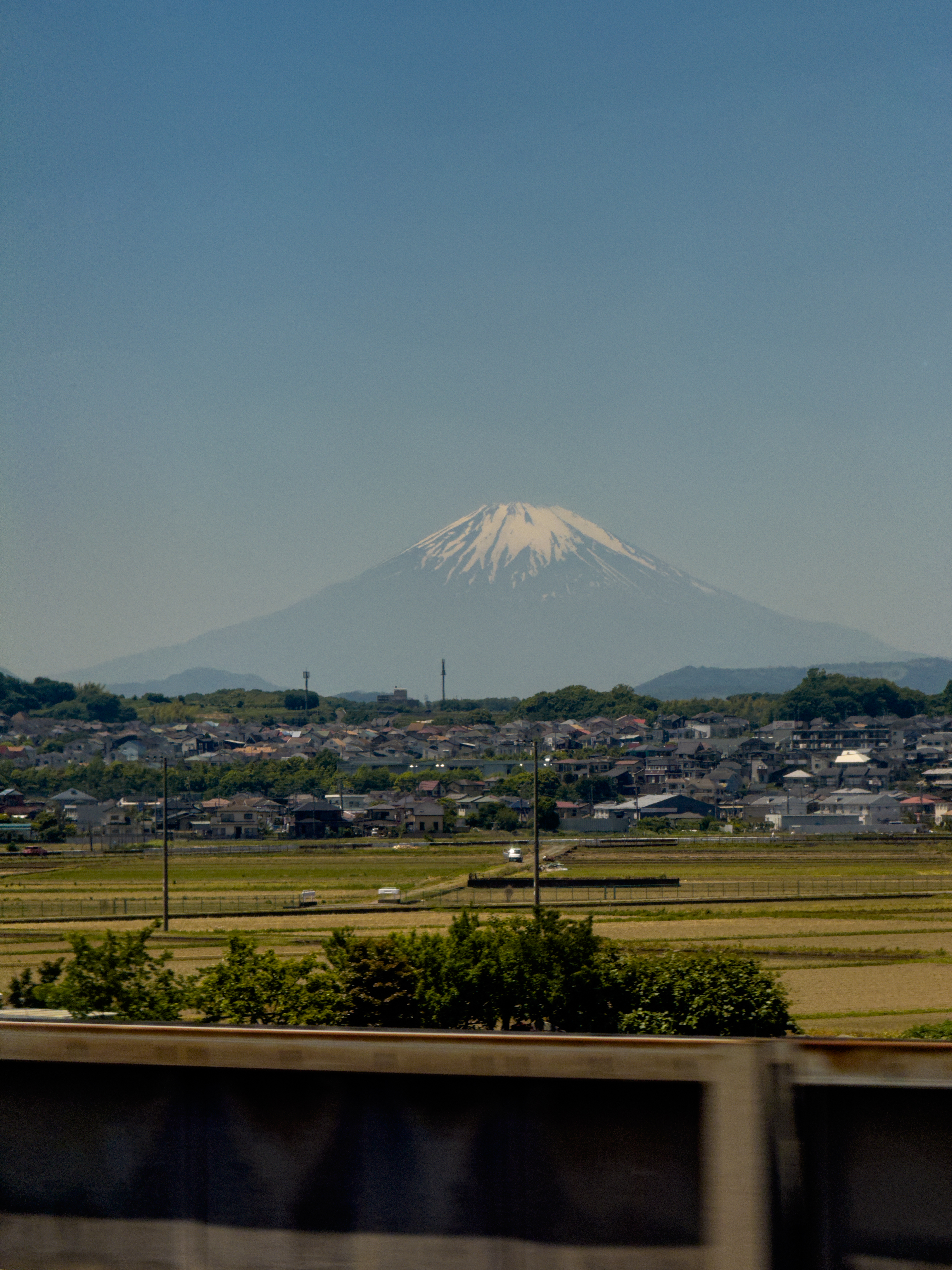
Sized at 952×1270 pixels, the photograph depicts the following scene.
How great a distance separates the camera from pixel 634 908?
4150cm

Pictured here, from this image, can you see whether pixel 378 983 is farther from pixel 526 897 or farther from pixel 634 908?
pixel 526 897

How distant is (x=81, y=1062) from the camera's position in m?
3.96

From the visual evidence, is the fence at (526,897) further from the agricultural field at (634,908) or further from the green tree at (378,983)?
the green tree at (378,983)

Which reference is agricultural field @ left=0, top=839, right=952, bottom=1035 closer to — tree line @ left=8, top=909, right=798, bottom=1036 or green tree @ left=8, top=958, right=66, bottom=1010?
tree line @ left=8, top=909, right=798, bottom=1036

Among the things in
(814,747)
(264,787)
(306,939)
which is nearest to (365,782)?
(264,787)

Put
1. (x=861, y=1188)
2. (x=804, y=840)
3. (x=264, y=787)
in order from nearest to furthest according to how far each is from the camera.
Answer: (x=861, y=1188) < (x=804, y=840) < (x=264, y=787)

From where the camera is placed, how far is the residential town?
9206cm

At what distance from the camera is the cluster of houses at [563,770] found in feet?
308

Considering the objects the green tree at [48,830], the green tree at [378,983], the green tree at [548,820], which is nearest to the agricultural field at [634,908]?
the green tree at [378,983]

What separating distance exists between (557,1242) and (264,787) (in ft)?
385

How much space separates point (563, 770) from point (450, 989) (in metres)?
117

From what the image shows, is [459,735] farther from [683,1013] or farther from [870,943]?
[683,1013]

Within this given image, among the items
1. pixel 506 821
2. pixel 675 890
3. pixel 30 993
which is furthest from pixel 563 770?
pixel 30 993

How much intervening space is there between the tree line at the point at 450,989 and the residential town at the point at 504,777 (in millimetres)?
23466
